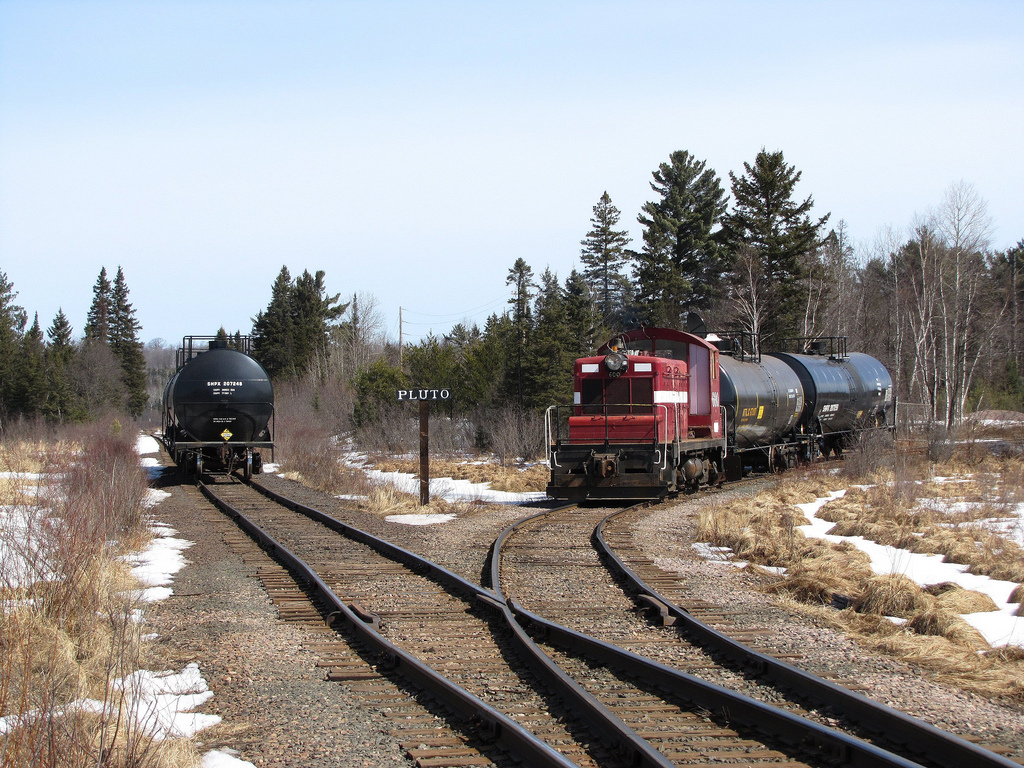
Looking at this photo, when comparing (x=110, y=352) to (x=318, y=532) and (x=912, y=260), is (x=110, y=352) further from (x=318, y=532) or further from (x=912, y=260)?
(x=318, y=532)

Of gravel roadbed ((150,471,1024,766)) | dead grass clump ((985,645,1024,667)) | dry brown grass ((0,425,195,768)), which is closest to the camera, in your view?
dry brown grass ((0,425,195,768))

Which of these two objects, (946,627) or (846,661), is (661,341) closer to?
(946,627)

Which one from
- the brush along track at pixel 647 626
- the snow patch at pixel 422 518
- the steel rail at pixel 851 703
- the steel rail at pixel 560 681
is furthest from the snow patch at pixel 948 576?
the snow patch at pixel 422 518

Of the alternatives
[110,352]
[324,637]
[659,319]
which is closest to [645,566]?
[324,637]

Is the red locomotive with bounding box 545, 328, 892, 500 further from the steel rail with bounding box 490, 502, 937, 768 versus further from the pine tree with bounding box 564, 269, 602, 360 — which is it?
the pine tree with bounding box 564, 269, 602, 360

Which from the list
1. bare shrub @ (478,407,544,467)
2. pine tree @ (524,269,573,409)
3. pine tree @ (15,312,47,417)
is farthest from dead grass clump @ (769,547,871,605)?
pine tree @ (15,312,47,417)

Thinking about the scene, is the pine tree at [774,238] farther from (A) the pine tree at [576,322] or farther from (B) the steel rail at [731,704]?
(B) the steel rail at [731,704]

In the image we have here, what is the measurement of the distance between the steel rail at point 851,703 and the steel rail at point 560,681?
4.42ft

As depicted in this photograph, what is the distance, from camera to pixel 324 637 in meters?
7.46

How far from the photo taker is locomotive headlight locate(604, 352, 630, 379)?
55.9 feet

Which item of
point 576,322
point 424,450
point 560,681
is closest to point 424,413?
point 424,450

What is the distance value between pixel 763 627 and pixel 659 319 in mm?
43570

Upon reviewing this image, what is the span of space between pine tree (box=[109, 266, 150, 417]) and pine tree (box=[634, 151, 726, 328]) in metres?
54.3

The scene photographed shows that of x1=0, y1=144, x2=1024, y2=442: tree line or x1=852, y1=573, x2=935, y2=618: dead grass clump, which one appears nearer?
x1=852, y1=573, x2=935, y2=618: dead grass clump
